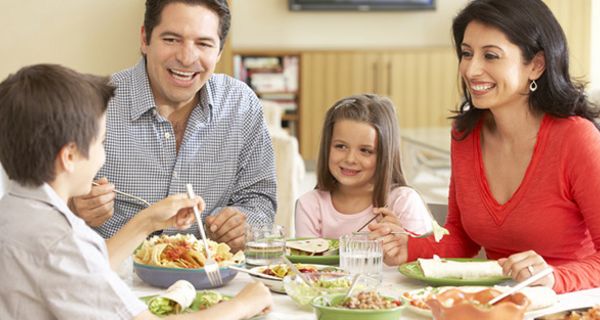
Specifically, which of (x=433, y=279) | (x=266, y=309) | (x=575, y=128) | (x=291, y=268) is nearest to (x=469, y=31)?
(x=575, y=128)

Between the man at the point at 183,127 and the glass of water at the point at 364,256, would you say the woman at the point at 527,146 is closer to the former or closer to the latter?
the glass of water at the point at 364,256

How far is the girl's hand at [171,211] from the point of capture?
1.86m

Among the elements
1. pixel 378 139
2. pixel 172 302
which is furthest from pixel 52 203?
pixel 378 139

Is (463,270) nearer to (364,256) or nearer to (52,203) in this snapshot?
(364,256)

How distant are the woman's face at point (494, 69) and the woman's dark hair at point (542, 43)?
2 centimetres

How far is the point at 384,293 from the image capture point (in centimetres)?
199

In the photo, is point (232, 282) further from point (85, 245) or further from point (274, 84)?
point (274, 84)

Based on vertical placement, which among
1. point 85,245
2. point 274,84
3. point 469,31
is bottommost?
point 274,84

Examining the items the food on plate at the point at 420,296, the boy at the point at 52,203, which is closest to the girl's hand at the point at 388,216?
the food on plate at the point at 420,296

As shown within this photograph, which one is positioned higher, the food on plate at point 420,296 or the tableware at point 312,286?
the tableware at point 312,286

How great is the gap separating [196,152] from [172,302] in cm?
92

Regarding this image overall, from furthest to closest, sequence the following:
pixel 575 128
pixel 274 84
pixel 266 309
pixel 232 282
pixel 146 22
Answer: pixel 274 84, pixel 146 22, pixel 575 128, pixel 232 282, pixel 266 309

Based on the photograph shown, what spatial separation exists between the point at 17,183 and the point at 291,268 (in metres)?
0.61

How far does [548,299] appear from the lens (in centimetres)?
181
